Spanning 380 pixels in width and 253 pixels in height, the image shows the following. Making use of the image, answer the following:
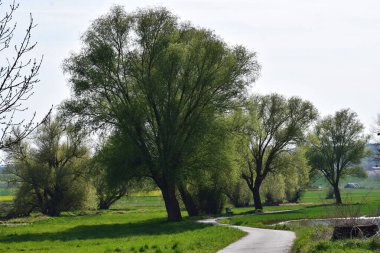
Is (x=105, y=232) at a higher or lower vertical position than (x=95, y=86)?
lower

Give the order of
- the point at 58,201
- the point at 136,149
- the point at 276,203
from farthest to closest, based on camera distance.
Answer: the point at 276,203
the point at 58,201
the point at 136,149

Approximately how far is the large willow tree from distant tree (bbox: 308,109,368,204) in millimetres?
48723

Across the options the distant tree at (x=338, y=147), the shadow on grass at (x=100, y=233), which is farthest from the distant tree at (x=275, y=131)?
the shadow on grass at (x=100, y=233)

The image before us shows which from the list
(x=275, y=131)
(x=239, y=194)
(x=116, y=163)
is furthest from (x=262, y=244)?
(x=239, y=194)

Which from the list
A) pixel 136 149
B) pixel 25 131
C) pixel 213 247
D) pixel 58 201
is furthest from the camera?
pixel 58 201

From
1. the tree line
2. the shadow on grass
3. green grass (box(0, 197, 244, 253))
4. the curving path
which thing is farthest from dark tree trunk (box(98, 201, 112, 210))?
the curving path

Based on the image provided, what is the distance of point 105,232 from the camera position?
132 feet

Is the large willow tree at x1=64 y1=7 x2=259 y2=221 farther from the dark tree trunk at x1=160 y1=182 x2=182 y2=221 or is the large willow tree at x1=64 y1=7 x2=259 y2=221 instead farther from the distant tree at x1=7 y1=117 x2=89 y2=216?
the distant tree at x1=7 y1=117 x2=89 y2=216

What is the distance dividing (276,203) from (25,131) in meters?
92.5

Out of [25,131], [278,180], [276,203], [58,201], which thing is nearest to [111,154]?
[58,201]

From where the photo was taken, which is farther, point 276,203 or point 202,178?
point 276,203

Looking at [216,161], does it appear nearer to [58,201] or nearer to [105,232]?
[105,232]

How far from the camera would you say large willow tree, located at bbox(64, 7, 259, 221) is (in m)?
45.2

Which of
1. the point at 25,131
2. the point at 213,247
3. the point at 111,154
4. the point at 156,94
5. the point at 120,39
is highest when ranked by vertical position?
the point at 120,39
